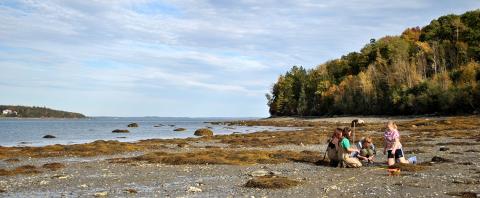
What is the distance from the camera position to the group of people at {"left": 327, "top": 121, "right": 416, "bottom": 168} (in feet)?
69.9

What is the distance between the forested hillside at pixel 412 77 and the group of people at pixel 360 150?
66817 mm

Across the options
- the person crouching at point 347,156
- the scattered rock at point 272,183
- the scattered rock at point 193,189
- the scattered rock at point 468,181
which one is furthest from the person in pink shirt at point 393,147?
the scattered rock at point 193,189

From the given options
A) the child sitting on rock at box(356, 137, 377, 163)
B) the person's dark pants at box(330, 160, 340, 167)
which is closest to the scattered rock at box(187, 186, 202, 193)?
the person's dark pants at box(330, 160, 340, 167)

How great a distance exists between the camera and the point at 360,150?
22578mm

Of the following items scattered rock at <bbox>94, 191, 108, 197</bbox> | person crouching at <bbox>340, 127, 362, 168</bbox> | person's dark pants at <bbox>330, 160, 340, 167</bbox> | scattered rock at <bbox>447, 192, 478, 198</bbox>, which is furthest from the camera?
person's dark pants at <bbox>330, 160, 340, 167</bbox>

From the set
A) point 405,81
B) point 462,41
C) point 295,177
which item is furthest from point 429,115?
point 295,177

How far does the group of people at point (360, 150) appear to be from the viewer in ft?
69.9

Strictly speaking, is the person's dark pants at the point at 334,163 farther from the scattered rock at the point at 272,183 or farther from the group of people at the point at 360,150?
the scattered rock at the point at 272,183

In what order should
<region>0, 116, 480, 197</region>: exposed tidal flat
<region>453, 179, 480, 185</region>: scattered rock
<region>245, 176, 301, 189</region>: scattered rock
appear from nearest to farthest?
1. <region>0, 116, 480, 197</region>: exposed tidal flat
2. <region>453, 179, 480, 185</region>: scattered rock
3. <region>245, 176, 301, 189</region>: scattered rock

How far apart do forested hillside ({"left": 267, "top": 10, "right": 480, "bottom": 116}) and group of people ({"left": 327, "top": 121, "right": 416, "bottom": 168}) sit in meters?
66.8

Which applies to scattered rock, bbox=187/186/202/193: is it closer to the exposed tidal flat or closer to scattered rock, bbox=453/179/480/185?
the exposed tidal flat

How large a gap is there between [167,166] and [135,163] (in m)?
2.51

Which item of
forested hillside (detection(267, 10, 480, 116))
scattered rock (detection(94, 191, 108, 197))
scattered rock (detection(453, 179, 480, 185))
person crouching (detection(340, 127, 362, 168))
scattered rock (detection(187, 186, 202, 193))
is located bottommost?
scattered rock (detection(94, 191, 108, 197))

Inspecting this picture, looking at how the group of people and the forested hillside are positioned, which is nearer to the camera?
the group of people
